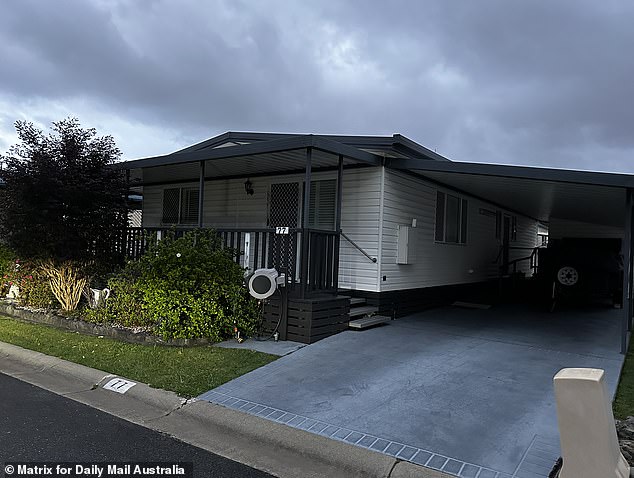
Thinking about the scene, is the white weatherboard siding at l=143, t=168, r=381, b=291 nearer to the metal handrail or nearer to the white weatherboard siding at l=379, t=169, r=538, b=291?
the metal handrail

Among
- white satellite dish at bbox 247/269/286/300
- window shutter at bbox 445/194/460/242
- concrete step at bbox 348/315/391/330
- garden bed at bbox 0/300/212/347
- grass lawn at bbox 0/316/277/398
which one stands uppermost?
window shutter at bbox 445/194/460/242

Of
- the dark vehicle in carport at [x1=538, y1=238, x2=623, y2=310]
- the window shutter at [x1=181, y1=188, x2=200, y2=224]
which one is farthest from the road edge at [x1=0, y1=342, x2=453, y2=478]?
the dark vehicle in carport at [x1=538, y1=238, x2=623, y2=310]

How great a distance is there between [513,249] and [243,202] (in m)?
9.38

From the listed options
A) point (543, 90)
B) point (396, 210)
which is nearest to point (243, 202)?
point (396, 210)

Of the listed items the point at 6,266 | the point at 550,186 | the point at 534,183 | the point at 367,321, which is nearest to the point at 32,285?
the point at 6,266

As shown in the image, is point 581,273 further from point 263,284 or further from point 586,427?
point 586,427

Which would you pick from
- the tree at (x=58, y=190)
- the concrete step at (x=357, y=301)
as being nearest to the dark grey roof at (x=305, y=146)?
the tree at (x=58, y=190)

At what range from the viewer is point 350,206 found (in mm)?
8859

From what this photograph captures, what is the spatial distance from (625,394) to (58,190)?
8.50m

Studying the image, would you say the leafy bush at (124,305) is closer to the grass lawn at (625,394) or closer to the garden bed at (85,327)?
the garden bed at (85,327)

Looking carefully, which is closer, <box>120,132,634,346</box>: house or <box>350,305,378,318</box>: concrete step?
<box>120,132,634,346</box>: house

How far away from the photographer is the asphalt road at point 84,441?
3441 millimetres

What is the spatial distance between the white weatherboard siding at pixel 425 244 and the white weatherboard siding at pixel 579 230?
4.24m

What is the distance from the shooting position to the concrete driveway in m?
3.73
